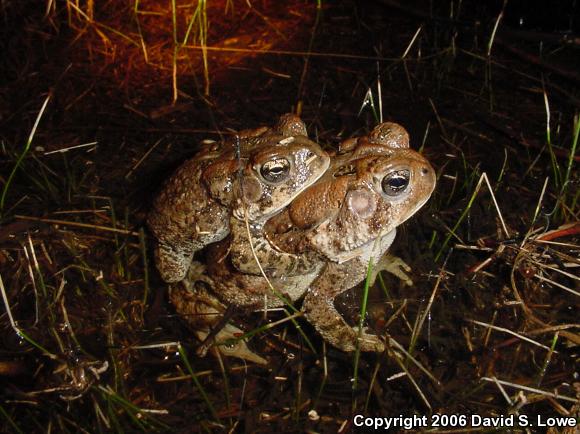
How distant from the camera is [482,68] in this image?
516 cm

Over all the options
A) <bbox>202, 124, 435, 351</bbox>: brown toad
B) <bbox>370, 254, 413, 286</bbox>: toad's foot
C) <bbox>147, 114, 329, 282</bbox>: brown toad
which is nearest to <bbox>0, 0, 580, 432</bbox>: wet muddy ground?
<bbox>370, 254, 413, 286</bbox>: toad's foot

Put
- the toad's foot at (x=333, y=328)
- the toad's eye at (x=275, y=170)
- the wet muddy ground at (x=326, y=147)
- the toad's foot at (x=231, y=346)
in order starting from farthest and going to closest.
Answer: the toad's foot at (x=231, y=346), the toad's foot at (x=333, y=328), the wet muddy ground at (x=326, y=147), the toad's eye at (x=275, y=170)

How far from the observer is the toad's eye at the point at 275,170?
2.81m

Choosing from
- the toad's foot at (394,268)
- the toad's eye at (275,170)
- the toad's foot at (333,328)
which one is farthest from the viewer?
the toad's foot at (394,268)

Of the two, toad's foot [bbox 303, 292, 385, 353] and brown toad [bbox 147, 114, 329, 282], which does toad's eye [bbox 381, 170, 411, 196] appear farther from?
toad's foot [bbox 303, 292, 385, 353]

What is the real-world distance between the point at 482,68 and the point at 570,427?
11.7ft

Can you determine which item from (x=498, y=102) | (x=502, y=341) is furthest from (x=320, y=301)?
(x=498, y=102)

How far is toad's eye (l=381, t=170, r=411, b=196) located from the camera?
2816 mm

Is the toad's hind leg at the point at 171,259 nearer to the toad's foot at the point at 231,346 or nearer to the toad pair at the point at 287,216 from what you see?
the toad pair at the point at 287,216

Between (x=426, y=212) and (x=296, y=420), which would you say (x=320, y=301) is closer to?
(x=296, y=420)

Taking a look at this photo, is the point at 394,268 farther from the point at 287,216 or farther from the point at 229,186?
the point at 229,186

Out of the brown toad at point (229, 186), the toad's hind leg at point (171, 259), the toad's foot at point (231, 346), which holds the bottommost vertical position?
the toad's foot at point (231, 346)

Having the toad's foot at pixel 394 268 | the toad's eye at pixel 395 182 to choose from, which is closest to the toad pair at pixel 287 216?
the toad's eye at pixel 395 182

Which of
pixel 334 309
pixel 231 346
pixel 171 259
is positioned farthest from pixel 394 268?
pixel 171 259
